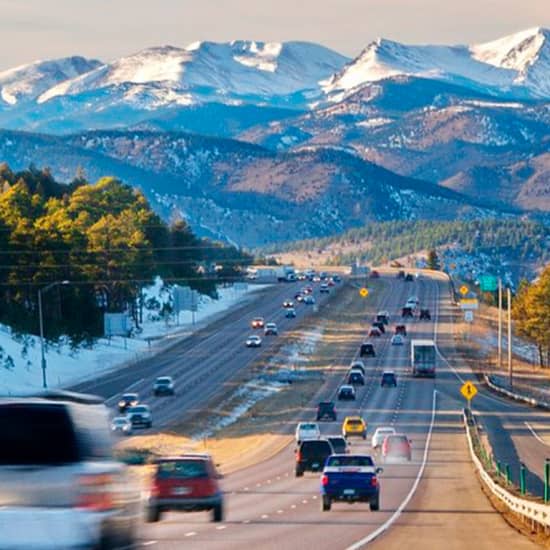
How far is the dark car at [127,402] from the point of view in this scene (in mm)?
81825

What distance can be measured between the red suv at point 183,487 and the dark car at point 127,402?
162 feet

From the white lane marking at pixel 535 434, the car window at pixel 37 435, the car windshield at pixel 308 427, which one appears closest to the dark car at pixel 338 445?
the car windshield at pixel 308 427

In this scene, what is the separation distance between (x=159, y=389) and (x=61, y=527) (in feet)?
262

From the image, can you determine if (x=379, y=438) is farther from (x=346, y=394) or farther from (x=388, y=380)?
(x=388, y=380)

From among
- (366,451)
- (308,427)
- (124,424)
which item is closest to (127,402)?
(124,424)

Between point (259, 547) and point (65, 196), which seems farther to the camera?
point (65, 196)

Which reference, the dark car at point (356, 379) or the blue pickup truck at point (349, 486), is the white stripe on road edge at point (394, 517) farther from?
the dark car at point (356, 379)

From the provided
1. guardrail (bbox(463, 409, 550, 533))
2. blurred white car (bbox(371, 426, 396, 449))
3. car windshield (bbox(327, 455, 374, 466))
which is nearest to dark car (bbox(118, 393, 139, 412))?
blurred white car (bbox(371, 426, 396, 449))

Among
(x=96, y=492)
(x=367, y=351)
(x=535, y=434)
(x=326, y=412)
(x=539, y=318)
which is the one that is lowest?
(x=535, y=434)

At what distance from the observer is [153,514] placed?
105 feet

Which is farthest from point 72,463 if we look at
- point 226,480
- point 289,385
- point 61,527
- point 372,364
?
point 372,364

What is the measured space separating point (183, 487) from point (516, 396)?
66.7 metres

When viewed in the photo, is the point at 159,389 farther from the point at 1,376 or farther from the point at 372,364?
the point at 372,364

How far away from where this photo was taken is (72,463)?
14.0 meters
